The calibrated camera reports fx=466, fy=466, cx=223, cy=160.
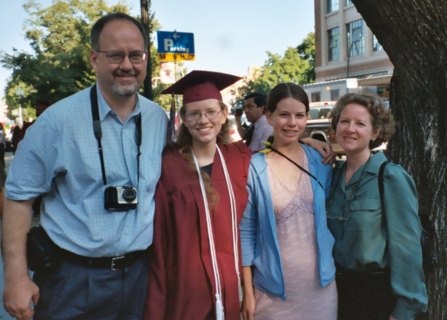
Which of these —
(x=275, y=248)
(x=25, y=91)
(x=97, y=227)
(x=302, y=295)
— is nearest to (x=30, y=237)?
(x=97, y=227)

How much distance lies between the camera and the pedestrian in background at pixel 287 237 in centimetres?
239

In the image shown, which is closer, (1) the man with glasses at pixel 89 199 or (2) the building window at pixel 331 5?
(1) the man with glasses at pixel 89 199

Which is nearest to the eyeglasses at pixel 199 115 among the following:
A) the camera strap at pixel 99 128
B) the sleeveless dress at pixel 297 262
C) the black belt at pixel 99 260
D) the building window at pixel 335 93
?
the camera strap at pixel 99 128

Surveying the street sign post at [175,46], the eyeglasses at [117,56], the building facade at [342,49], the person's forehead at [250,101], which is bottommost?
the person's forehead at [250,101]

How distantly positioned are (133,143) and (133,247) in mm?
496

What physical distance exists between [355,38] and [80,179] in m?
34.3

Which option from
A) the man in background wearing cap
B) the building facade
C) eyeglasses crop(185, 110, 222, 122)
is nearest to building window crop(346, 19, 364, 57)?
the building facade

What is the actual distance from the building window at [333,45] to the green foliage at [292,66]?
16.6 m

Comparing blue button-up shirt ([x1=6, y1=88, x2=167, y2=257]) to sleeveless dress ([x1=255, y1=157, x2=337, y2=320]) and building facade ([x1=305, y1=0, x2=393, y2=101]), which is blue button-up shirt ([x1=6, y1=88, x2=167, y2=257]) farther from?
building facade ([x1=305, y1=0, x2=393, y2=101])

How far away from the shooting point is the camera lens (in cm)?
213

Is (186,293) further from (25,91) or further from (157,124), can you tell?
(25,91)

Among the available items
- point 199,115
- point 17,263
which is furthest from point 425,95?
point 17,263

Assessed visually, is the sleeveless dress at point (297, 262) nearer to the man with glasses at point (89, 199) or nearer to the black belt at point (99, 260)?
the man with glasses at point (89, 199)

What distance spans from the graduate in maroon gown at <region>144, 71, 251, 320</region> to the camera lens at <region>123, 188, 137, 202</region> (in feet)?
0.56
